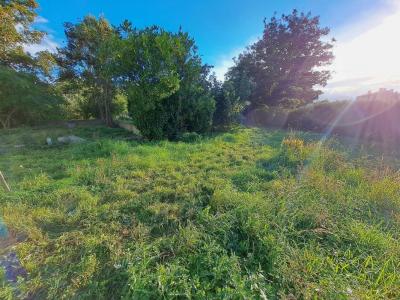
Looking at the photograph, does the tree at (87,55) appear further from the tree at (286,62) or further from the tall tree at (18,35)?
the tree at (286,62)

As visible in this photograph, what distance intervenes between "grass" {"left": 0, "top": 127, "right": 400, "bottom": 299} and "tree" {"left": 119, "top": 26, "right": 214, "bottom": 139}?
3109 millimetres

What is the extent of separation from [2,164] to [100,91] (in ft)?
27.4

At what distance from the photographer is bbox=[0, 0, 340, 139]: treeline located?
622 centimetres

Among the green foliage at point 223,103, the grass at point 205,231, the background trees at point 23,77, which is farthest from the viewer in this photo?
the green foliage at point 223,103

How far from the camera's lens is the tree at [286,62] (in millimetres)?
14477

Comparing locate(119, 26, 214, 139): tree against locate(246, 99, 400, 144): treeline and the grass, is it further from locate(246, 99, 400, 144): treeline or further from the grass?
locate(246, 99, 400, 144): treeline

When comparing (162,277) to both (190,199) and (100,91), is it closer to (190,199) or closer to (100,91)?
(190,199)

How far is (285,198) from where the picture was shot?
2637 millimetres

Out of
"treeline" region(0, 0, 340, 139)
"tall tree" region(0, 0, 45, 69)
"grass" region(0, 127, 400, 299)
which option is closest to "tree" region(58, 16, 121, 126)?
"treeline" region(0, 0, 340, 139)

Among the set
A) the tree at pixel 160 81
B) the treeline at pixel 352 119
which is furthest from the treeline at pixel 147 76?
the treeline at pixel 352 119

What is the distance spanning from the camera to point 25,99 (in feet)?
30.3

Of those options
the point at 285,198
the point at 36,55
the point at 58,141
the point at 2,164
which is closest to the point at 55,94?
the point at 36,55

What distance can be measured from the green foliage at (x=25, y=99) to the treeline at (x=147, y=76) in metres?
0.04

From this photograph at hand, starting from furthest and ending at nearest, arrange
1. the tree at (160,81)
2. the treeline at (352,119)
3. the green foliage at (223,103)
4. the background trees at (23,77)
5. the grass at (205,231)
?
the green foliage at (223,103)
the background trees at (23,77)
the treeline at (352,119)
the tree at (160,81)
the grass at (205,231)
